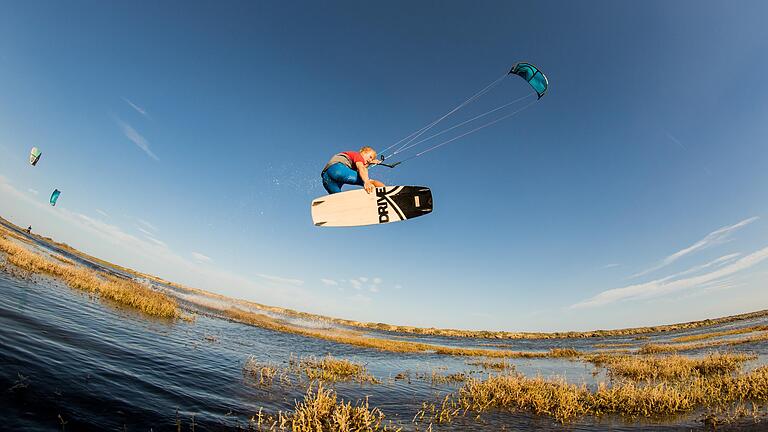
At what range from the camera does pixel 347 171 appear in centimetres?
1066

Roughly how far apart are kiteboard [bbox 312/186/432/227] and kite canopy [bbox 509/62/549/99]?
8.62 m

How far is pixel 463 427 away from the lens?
24.4 ft

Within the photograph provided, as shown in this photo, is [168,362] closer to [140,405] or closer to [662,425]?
[140,405]

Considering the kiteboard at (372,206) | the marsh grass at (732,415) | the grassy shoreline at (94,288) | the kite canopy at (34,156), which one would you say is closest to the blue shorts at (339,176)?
the kiteboard at (372,206)

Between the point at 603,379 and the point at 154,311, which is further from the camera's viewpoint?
the point at 154,311

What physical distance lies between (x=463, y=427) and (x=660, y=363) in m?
14.3

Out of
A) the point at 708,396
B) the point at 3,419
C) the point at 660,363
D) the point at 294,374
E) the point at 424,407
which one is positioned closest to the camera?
the point at 3,419

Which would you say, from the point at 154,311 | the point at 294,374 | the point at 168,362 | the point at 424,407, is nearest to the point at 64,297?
the point at 154,311

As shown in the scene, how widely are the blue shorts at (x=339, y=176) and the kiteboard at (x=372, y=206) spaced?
4.11 feet

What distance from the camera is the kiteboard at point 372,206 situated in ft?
40.6

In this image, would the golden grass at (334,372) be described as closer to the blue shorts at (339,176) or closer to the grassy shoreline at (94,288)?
the blue shorts at (339,176)

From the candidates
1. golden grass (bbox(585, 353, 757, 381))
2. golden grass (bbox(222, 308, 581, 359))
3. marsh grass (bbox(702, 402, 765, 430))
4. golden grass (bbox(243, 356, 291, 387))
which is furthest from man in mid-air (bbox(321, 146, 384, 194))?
golden grass (bbox(222, 308, 581, 359))

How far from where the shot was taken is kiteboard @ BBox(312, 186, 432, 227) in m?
12.4

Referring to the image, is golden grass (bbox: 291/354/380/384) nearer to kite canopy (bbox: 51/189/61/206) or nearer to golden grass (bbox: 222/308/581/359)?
golden grass (bbox: 222/308/581/359)
